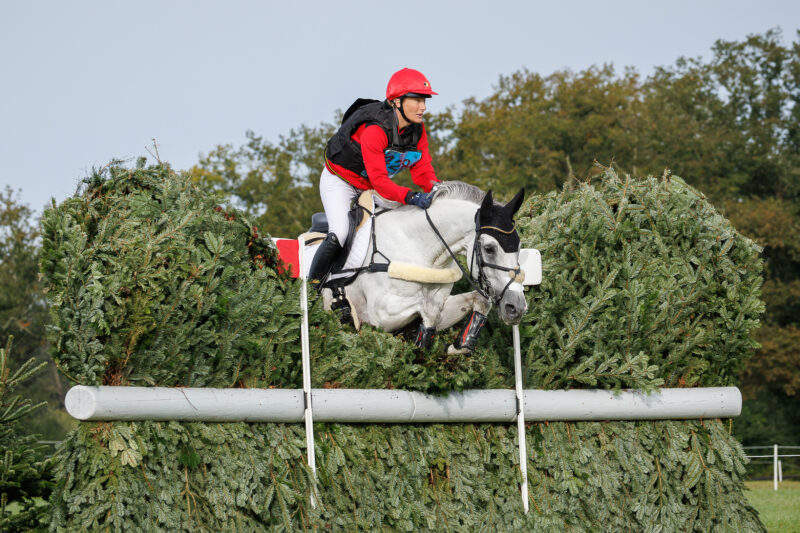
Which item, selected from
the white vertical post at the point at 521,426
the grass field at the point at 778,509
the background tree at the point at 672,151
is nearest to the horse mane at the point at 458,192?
the white vertical post at the point at 521,426

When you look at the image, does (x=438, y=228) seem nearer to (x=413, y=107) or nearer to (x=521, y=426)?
(x=413, y=107)

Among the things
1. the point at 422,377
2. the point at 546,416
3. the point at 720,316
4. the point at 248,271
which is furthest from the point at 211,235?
the point at 720,316

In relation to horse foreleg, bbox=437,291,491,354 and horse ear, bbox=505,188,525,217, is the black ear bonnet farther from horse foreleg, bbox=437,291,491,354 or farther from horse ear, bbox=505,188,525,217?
horse foreleg, bbox=437,291,491,354

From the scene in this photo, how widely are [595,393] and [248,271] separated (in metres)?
2.77

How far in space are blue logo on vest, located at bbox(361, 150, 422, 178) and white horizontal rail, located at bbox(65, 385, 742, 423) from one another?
1.74 m

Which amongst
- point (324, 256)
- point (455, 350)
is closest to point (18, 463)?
point (324, 256)

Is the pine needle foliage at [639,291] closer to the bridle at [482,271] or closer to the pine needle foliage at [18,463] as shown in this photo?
the bridle at [482,271]

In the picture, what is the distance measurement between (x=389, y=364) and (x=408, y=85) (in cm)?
194

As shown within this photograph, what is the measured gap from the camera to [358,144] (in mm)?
6770

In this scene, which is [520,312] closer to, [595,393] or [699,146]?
[595,393]

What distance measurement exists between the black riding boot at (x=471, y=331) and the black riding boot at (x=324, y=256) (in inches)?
44.5

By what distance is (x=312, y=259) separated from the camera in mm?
6633

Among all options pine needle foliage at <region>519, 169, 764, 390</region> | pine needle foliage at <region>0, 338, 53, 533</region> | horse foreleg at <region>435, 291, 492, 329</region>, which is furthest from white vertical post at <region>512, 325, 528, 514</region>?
pine needle foliage at <region>0, 338, 53, 533</region>

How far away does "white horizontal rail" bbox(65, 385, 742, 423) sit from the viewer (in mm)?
4574
